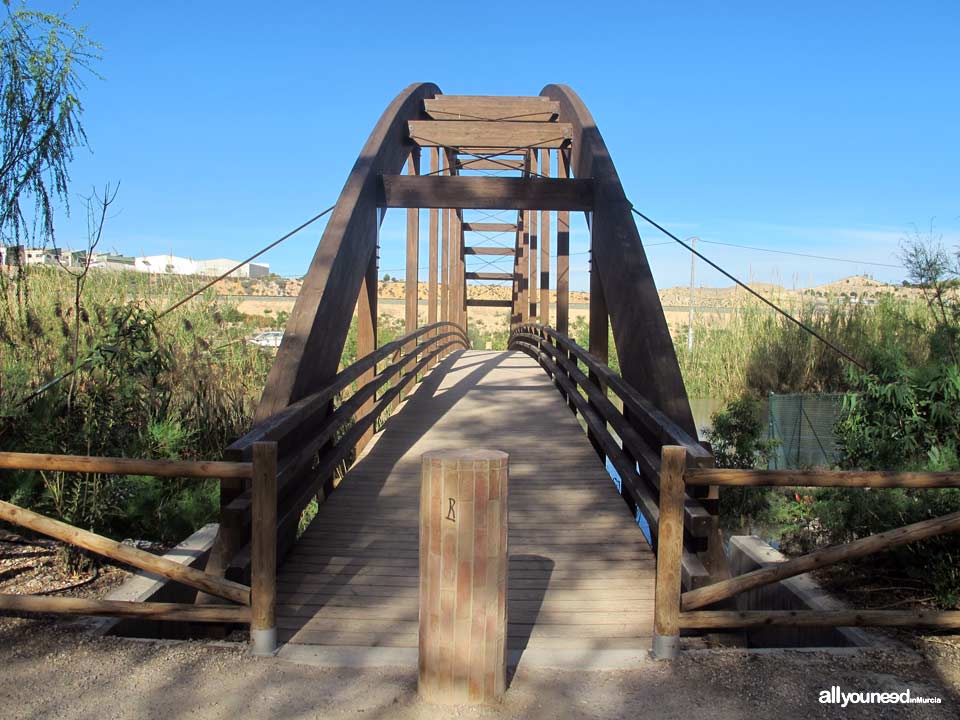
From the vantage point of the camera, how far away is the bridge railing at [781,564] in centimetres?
362

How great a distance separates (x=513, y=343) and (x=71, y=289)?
1261 centimetres

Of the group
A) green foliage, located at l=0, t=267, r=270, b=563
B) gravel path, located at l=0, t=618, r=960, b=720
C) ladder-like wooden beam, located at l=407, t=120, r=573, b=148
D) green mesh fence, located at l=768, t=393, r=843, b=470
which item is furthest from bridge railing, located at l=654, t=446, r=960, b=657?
ladder-like wooden beam, located at l=407, t=120, r=573, b=148

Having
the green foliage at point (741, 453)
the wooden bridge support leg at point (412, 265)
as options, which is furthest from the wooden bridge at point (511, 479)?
the wooden bridge support leg at point (412, 265)

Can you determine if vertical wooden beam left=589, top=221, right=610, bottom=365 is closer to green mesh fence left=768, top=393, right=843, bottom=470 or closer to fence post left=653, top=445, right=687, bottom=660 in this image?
green mesh fence left=768, top=393, right=843, bottom=470

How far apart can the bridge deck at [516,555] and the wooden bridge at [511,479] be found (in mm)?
16

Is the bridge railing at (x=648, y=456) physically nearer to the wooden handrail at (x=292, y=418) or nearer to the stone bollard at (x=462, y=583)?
the stone bollard at (x=462, y=583)

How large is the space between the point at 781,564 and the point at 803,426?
26.0ft

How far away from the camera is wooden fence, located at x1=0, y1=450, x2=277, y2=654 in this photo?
12.0 feet

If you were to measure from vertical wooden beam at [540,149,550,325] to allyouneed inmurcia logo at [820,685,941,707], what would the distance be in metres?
14.0

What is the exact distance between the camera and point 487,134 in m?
11.4

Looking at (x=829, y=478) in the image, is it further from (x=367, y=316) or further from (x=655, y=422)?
(x=367, y=316)

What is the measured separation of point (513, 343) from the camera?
20.6 m

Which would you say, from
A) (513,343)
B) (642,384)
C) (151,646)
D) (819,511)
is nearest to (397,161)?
(642,384)

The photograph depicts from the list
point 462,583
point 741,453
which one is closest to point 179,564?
point 462,583
